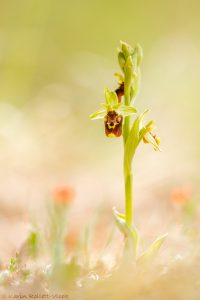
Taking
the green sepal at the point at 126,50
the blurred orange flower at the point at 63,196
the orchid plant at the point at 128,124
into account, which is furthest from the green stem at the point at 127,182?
the blurred orange flower at the point at 63,196

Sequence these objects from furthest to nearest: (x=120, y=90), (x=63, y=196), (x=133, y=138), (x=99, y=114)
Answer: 1. (x=63, y=196)
2. (x=99, y=114)
3. (x=120, y=90)
4. (x=133, y=138)

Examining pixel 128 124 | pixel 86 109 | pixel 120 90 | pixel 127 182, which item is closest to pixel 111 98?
pixel 120 90

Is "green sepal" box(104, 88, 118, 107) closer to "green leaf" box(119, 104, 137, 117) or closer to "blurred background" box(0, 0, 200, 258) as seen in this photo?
"green leaf" box(119, 104, 137, 117)

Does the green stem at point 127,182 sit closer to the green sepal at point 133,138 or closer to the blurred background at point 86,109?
the green sepal at point 133,138

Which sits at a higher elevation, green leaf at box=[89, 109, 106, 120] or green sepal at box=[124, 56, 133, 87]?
green sepal at box=[124, 56, 133, 87]

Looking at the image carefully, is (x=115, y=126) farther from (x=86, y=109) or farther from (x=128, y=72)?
(x=86, y=109)

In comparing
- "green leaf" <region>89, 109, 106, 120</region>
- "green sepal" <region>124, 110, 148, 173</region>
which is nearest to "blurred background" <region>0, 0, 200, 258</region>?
"green leaf" <region>89, 109, 106, 120</region>

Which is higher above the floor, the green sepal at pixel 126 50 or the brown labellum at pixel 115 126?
the green sepal at pixel 126 50

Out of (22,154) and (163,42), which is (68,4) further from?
(22,154)
